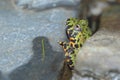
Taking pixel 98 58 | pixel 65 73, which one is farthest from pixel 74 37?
pixel 98 58

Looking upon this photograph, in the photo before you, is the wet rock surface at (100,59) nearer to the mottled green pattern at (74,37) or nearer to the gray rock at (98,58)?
the gray rock at (98,58)

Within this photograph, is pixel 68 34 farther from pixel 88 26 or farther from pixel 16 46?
pixel 16 46

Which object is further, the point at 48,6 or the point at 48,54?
the point at 48,6

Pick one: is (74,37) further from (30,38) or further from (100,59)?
(100,59)

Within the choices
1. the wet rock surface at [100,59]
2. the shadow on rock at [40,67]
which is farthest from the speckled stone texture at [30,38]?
the wet rock surface at [100,59]

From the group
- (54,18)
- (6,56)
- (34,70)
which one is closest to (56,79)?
(34,70)

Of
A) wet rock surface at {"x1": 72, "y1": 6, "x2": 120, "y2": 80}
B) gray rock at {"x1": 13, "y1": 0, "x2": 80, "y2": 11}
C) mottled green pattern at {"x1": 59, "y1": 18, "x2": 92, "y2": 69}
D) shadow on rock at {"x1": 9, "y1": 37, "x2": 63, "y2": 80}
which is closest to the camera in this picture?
wet rock surface at {"x1": 72, "y1": 6, "x2": 120, "y2": 80}

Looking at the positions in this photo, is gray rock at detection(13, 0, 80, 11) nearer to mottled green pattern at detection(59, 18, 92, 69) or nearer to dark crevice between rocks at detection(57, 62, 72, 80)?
mottled green pattern at detection(59, 18, 92, 69)

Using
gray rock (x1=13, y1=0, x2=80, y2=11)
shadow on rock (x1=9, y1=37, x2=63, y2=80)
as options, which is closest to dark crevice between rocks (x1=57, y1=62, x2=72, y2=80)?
shadow on rock (x1=9, y1=37, x2=63, y2=80)
